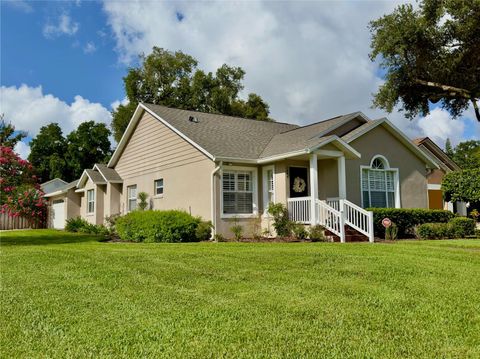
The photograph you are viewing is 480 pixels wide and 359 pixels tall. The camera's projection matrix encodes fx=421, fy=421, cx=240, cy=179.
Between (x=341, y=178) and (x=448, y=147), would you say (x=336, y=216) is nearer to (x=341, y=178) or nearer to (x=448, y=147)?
(x=341, y=178)

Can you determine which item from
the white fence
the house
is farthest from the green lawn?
the white fence

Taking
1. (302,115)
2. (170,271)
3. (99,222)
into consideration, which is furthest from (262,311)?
(302,115)

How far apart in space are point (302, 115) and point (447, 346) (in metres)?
37.3

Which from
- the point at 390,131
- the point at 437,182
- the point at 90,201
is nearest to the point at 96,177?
the point at 90,201

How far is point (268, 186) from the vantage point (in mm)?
15672

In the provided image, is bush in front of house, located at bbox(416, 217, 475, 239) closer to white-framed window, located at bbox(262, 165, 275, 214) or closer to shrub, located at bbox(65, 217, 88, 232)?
white-framed window, located at bbox(262, 165, 275, 214)

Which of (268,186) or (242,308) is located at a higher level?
(268,186)

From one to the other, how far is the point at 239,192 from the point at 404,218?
616 cm

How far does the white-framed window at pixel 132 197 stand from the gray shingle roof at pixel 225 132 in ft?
13.9

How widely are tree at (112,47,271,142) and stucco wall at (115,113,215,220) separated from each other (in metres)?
14.5

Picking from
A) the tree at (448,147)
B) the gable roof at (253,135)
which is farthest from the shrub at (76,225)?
the tree at (448,147)

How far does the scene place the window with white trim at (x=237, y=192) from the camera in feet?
49.7

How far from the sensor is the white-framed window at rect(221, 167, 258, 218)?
15125 mm

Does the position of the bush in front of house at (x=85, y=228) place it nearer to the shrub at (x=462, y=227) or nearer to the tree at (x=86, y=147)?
the shrub at (x=462, y=227)
